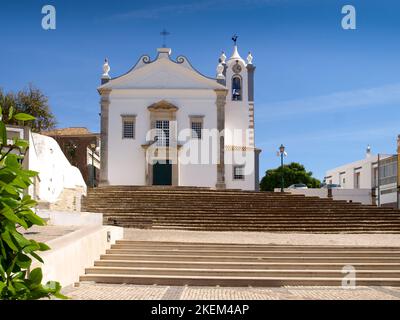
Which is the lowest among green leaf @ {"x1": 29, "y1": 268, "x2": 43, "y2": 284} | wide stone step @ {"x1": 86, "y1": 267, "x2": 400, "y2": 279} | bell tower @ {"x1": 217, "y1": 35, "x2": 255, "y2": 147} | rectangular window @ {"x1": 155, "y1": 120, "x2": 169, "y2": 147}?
wide stone step @ {"x1": 86, "y1": 267, "x2": 400, "y2": 279}

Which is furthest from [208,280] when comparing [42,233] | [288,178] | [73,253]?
[288,178]

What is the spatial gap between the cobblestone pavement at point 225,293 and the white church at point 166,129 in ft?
80.6

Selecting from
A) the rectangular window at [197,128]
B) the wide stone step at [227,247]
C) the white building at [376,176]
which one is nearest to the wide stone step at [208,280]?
the wide stone step at [227,247]

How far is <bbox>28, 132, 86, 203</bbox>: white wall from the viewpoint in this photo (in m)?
18.1

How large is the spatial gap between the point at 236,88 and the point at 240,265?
27.9 m

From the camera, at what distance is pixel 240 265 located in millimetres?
11172

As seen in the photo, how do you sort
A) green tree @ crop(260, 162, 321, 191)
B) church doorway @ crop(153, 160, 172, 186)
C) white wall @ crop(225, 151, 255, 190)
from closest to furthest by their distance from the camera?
church doorway @ crop(153, 160, 172, 186) → white wall @ crop(225, 151, 255, 190) → green tree @ crop(260, 162, 321, 191)

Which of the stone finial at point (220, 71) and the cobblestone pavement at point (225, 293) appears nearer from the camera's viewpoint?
the cobblestone pavement at point (225, 293)

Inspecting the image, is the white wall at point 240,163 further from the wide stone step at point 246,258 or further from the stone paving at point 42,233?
the stone paving at point 42,233

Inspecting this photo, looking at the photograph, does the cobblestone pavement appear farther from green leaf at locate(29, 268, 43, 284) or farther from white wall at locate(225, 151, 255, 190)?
white wall at locate(225, 151, 255, 190)

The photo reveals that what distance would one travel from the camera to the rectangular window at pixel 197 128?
3466 cm

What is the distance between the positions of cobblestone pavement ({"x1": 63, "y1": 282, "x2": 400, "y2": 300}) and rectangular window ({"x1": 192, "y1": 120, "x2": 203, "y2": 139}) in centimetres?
2518

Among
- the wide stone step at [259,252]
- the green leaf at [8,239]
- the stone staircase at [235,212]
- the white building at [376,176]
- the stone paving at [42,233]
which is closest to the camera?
the green leaf at [8,239]

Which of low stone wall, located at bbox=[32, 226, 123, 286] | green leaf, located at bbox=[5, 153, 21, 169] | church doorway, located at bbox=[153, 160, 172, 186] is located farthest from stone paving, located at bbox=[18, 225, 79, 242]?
church doorway, located at bbox=[153, 160, 172, 186]
